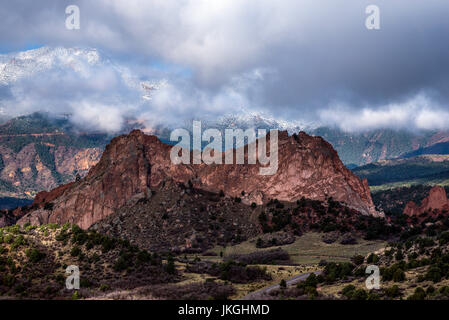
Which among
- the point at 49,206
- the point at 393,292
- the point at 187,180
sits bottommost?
the point at 393,292

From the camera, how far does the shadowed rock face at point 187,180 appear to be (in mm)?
132125

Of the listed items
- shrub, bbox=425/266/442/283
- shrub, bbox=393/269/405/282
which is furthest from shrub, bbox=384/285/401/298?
shrub, bbox=393/269/405/282

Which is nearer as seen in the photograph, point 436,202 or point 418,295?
point 418,295

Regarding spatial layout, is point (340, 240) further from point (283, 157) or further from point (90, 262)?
point (90, 262)

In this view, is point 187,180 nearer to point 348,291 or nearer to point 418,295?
point 348,291

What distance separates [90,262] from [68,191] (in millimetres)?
79351

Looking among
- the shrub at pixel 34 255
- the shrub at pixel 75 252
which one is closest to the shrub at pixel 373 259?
the shrub at pixel 75 252

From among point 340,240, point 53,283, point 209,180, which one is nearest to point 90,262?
point 53,283

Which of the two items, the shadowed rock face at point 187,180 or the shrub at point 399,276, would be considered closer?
the shrub at point 399,276

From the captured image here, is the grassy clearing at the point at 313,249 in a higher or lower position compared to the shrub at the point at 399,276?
lower

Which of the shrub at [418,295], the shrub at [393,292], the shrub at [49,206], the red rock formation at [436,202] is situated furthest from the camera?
the red rock formation at [436,202]

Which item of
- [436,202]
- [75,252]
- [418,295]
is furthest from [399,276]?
[436,202]

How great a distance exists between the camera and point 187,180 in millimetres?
141625

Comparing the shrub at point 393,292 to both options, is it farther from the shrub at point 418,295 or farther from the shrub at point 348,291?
the shrub at point 348,291
